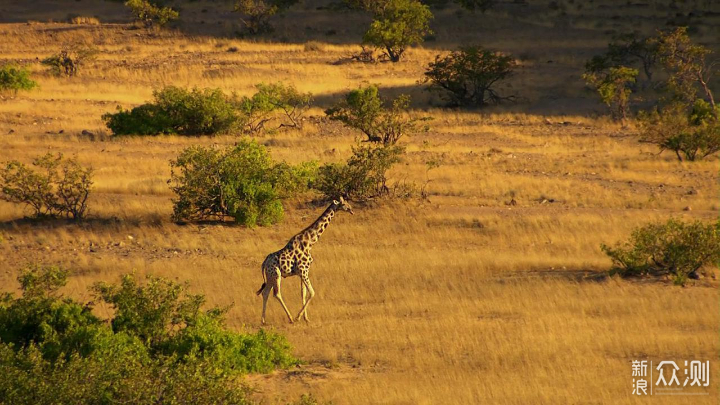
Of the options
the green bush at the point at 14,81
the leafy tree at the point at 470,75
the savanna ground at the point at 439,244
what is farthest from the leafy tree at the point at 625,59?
the green bush at the point at 14,81

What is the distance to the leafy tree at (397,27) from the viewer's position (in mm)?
47469

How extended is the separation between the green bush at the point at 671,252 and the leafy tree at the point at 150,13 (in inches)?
1591

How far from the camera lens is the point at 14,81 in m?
38.2

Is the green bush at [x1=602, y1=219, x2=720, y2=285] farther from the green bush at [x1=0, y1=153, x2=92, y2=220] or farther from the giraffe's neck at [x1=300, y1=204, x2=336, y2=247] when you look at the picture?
the green bush at [x1=0, y1=153, x2=92, y2=220]

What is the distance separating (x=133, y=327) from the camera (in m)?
12.6

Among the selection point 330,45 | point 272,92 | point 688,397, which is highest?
point 330,45

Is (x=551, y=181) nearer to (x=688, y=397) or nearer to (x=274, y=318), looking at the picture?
(x=274, y=318)

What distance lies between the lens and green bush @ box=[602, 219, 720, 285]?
55.1 ft

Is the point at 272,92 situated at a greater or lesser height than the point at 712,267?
greater

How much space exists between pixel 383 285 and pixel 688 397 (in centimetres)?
633

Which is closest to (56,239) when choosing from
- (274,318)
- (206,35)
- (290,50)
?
(274,318)

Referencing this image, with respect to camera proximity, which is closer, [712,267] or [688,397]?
[688,397]

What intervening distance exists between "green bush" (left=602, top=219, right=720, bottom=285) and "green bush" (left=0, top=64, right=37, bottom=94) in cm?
2770

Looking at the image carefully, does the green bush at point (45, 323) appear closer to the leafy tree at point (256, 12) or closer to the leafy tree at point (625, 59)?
the leafy tree at point (625, 59)
